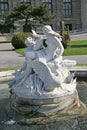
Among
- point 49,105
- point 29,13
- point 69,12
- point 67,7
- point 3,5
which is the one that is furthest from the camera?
point 69,12

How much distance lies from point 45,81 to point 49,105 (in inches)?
24.6

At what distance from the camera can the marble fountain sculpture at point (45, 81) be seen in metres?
8.83

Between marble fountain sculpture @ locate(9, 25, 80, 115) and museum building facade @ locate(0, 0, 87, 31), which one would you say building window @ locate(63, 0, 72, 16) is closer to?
museum building facade @ locate(0, 0, 87, 31)

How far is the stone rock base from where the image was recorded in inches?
346

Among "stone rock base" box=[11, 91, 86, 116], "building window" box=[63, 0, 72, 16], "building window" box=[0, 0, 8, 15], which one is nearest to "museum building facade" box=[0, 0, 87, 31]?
"building window" box=[63, 0, 72, 16]

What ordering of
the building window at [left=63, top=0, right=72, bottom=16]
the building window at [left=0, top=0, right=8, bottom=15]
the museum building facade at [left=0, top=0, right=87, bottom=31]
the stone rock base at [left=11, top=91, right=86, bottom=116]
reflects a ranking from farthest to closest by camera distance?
the building window at [left=63, top=0, right=72, bottom=16]
the museum building facade at [left=0, top=0, right=87, bottom=31]
the building window at [left=0, top=0, right=8, bottom=15]
the stone rock base at [left=11, top=91, right=86, bottom=116]

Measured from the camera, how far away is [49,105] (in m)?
8.81

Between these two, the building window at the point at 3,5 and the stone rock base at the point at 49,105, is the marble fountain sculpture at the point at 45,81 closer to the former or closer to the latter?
the stone rock base at the point at 49,105

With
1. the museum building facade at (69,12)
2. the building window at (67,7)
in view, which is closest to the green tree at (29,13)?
the museum building facade at (69,12)

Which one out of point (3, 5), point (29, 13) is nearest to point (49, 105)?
point (29, 13)

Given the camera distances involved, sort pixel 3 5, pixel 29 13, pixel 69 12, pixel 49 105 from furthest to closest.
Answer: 1. pixel 69 12
2. pixel 3 5
3. pixel 29 13
4. pixel 49 105

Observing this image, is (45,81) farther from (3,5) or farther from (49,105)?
(3,5)

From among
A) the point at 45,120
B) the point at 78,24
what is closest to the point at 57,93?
the point at 45,120

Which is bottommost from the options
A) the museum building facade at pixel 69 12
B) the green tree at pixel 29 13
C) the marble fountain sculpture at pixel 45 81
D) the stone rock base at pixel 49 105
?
the museum building facade at pixel 69 12
